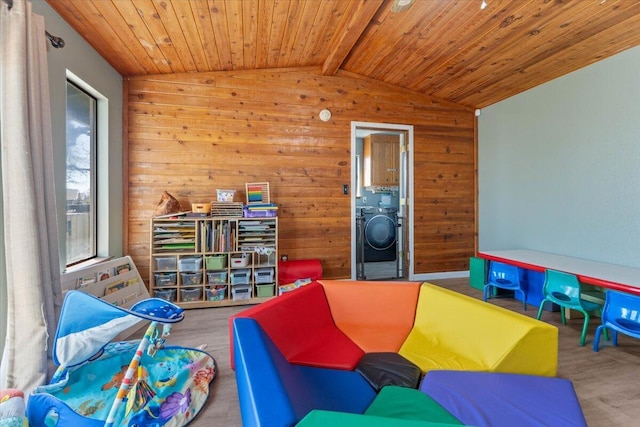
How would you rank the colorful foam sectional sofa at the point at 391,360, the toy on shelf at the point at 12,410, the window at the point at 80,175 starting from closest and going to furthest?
the colorful foam sectional sofa at the point at 391,360, the toy on shelf at the point at 12,410, the window at the point at 80,175

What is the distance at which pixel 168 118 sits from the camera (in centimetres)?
345

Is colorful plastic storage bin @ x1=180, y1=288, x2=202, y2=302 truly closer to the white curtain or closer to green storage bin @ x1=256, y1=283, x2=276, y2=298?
green storage bin @ x1=256, y1=283, x2=276, y2=298

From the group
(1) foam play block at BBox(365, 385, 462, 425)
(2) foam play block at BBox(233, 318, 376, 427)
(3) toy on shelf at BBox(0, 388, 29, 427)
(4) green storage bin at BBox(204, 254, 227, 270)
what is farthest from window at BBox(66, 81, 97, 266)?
(1) foam play block at BBox(365, 385, 462, 425)

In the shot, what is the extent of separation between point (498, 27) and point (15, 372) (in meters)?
4.39

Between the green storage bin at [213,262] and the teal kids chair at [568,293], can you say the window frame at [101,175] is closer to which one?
the green storage bin at [213,262]

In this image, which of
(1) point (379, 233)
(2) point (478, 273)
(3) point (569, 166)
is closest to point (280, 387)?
(2) point (478, 273)

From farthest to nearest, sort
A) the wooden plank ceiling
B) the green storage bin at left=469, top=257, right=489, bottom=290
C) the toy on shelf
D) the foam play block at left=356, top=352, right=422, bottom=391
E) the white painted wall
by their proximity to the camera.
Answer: the green storage bin at left=469, top=257, right=489, bottom=290, the white painted wall, the wooden plank ceiling, the foam play block at left=356, top=352, right=422, bottom=391, the toy on shelf

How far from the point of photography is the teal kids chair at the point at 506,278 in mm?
3139

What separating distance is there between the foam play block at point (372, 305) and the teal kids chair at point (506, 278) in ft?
5.58

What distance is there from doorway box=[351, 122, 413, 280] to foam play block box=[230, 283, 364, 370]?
2.01 m

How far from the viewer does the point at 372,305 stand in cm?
217

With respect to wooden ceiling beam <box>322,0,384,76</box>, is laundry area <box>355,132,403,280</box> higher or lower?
lower

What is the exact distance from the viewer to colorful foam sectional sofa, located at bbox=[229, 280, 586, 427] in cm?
112

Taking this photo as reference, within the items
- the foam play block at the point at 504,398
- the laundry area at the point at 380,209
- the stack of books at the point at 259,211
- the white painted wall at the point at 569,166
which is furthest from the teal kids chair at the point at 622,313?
the laundry area at the point at 380,209
